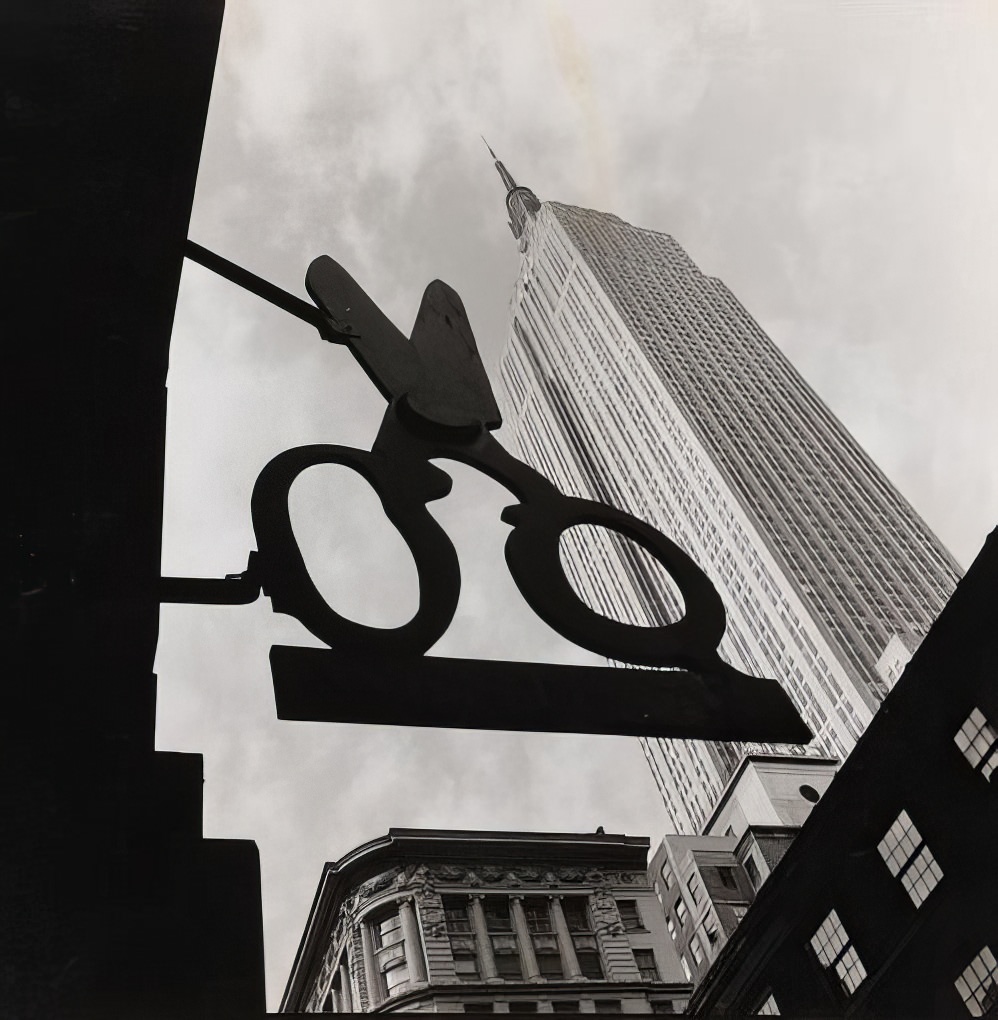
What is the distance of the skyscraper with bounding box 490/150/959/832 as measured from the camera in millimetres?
88062

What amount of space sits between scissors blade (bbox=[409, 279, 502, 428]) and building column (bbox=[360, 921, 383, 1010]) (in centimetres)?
4396

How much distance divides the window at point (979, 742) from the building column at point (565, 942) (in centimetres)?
2532

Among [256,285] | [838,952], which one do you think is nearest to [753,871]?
[838,952]

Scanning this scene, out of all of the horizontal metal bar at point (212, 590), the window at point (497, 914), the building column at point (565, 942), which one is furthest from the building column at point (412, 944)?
the horizontal metal bar at point (212, 590)

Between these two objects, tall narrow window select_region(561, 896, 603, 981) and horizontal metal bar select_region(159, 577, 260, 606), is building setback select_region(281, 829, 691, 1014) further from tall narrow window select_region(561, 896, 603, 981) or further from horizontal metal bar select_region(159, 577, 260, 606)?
horizontal metal bar select_region(159, 577, 260, 606)

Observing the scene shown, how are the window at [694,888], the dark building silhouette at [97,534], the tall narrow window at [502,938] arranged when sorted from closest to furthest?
1. the dark building silhouette at [97,534]
2. the tall narrow window at [502,938]
3. the window at [694,888]

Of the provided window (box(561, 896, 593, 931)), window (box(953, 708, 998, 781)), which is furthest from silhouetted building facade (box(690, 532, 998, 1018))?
window (box(561, 896, 593, 931))

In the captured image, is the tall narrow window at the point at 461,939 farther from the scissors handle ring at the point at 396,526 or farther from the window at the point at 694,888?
the scissors handle ring at the point at 396,526

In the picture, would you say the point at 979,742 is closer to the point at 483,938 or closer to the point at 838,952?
the point at 838,952

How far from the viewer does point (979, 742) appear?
2186cm

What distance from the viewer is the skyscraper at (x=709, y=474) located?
88.1 m

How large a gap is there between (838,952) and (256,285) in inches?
1042

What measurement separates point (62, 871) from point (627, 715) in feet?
3.31

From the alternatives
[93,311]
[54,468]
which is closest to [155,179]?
[93,311]
